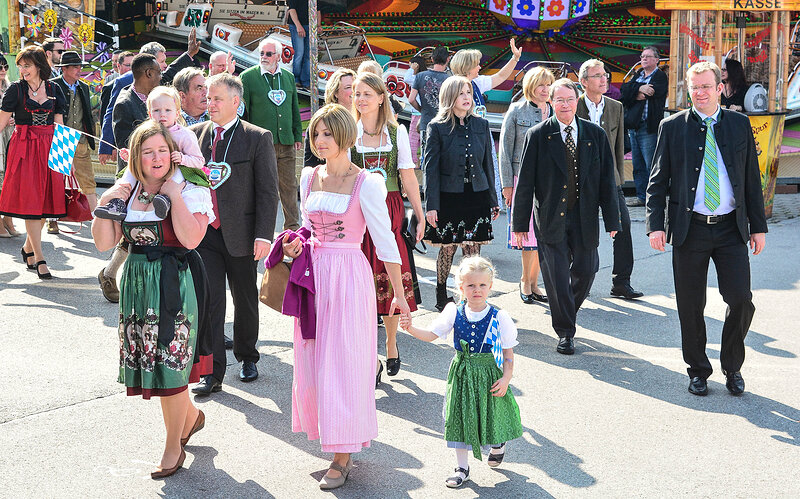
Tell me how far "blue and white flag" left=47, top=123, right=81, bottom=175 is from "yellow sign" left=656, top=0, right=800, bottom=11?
635 centimetres

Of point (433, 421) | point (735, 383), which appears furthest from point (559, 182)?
point (433, 421)

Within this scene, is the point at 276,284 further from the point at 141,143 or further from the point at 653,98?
the point at 653,98

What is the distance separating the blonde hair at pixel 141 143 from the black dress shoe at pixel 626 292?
4.55 metres

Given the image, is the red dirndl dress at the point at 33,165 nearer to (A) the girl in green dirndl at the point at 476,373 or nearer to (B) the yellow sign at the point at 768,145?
(A) the girl in green dirndl at the point at 476,373

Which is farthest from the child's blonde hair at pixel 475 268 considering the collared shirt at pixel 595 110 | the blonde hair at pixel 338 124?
the collared shirt at pixel 595 110

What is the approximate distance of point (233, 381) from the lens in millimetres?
5914

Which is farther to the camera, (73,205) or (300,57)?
(300,57)

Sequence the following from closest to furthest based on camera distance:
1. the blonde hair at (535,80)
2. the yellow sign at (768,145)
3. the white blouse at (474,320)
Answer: the white blouse at (474,320) → the blonde hair at (535,80) → the yellow sign at (768,145)

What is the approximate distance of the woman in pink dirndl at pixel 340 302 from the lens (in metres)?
4.41

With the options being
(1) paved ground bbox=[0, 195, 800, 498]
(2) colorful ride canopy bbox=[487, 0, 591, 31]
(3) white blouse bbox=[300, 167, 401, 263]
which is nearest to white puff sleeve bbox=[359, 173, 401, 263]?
(3) white blouse bbox=[300, 167, 401, 263]

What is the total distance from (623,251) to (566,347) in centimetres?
168

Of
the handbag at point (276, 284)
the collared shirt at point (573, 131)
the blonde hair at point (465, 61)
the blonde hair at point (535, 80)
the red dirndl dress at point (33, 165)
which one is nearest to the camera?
the handbag at point (276, 284)

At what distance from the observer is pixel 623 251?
7891 mm

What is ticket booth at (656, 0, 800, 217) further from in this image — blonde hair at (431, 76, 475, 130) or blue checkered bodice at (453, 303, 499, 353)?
blue checkered bodice at (453, 303, 499, 353)
